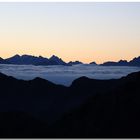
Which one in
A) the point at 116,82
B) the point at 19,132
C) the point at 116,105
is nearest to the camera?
the point at 19,132

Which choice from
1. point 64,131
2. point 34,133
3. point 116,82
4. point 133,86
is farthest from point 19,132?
point 116,82

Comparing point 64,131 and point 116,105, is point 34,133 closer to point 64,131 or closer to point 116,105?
point 64,131

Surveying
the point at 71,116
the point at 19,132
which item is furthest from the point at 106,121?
the point at 19,132

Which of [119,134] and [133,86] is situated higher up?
[133,86]

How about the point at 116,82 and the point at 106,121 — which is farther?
the point at 116,82

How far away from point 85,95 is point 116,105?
9319cm

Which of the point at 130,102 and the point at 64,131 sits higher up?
the point at 130,102

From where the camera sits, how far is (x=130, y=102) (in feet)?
340

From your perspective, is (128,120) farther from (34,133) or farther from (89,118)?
(34,133)

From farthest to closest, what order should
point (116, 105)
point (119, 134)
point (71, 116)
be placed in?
1. point (71, 116)
2. point (116, 105)
3. point (119, 134)

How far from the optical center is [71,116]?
4449 inches

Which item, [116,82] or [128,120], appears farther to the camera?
[116,82]

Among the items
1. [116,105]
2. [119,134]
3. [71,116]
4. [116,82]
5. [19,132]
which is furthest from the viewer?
[116,82]

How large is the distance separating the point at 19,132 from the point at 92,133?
1864 centimetres
